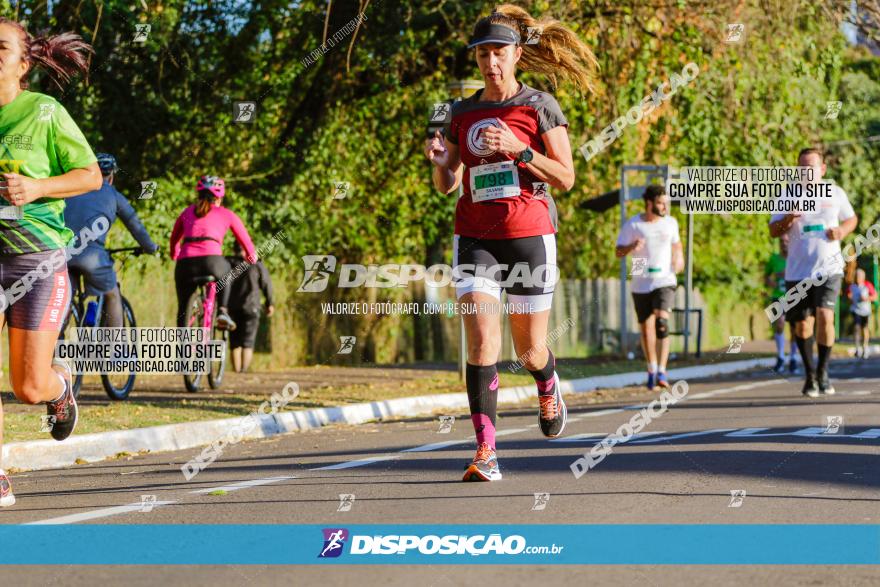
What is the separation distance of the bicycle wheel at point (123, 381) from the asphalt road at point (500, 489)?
7.59ft

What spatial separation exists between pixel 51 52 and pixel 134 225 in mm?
4486

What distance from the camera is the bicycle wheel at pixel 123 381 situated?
1216 centimetres

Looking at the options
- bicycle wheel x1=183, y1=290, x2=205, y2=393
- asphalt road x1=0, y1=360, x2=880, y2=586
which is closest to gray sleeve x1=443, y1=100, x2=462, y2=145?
asphalt road x1=0, y1=360, x2=880, y2=586

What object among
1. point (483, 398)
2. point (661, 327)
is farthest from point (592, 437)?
point (661, 327)

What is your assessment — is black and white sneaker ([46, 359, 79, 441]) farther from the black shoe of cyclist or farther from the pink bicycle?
the black shoe of cyclist

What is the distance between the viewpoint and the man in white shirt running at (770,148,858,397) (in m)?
13.0

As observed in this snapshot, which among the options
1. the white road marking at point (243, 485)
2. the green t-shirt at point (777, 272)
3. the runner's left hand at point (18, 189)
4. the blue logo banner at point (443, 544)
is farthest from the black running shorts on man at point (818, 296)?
A: the runner's left hand at point (18, 189)

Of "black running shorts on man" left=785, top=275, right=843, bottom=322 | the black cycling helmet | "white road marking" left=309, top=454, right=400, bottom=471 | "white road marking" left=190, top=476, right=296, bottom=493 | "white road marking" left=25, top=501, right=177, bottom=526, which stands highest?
the black cycling helmet

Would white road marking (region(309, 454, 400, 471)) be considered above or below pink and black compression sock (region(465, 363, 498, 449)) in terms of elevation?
below

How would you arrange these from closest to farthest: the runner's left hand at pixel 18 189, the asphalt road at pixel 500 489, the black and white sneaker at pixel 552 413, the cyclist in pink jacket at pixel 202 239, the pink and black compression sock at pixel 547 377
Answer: the asphalt road at pixel 500 489 < the runner's left hand at pixel 18 189 < the pink and black compression sock at pixel 547 377 < the black and white sneaker at pixel 552 413 < the cyclist in pink jacket at pixel 202 239

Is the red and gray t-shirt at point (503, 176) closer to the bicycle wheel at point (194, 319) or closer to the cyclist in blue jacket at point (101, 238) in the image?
the cyclist in blue jacket at point (101, 238)

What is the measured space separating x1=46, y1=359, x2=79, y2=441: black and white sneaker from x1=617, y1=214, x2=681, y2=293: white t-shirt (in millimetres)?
8897

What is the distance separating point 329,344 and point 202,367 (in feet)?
22.7

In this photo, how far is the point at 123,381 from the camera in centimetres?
1248
